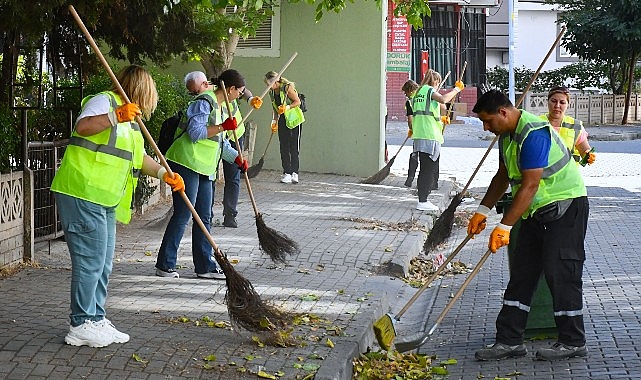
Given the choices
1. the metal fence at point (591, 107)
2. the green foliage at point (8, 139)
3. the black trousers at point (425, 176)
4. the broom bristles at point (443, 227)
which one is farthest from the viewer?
the metal fence at point (591, 107)

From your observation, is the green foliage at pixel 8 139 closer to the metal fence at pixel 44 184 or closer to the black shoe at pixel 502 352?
the metal fence at pixel 44 184

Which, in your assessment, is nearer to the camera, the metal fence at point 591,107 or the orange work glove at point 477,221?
the orange work glove at point 477,221

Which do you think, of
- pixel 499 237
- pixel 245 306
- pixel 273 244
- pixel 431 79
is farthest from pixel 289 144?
pixel 499 237

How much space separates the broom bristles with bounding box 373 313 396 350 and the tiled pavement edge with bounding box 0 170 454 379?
0.65 feet

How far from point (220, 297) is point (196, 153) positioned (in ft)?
4.28

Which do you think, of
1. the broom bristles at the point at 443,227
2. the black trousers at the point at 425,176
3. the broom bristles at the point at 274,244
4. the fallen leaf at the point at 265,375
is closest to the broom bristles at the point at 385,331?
the fallen leaf at the point at 265,375

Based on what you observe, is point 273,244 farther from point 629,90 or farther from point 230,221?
point 629,90

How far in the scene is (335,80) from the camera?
61.9 feet

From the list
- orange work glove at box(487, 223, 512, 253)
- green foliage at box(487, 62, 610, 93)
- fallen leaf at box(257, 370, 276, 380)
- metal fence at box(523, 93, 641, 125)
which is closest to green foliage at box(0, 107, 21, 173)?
fallen leaf at box(257, 370, 276, 380)

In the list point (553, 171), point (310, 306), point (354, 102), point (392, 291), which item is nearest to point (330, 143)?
point (354, 102)

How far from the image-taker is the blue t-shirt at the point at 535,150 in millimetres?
6547

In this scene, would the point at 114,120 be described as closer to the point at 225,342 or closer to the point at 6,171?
the point at 225,342

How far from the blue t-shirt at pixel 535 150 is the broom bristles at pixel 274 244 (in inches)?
136

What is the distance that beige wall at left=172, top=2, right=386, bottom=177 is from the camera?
18594mm
